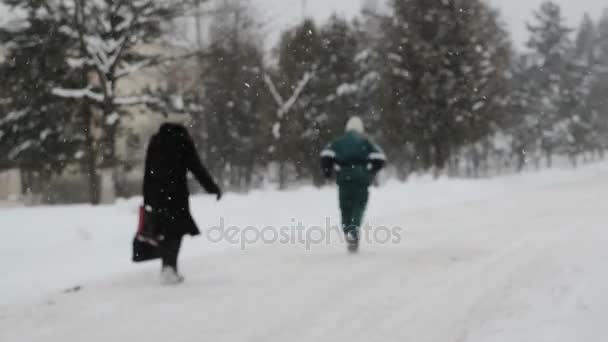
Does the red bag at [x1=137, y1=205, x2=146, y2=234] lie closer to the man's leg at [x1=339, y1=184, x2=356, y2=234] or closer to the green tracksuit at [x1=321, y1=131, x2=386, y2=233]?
the green tracksuit at [x1=321, y1=131, x2=386, y2=233]

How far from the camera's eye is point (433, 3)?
1369 inches

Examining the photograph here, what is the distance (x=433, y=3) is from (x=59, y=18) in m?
20.5

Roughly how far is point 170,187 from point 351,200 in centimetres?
330

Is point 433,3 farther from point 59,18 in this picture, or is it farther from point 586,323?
point 586,323

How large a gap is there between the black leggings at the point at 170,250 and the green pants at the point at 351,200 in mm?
3158

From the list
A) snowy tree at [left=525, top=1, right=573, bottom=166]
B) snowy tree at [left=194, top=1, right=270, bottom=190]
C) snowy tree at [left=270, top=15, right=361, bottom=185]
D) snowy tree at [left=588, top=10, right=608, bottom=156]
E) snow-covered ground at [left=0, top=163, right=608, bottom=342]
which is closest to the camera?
snow-covered ground at [left=0, top=163, right=608, bottom=342]

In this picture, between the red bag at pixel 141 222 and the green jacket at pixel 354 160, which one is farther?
the green jacket at pixel 354 160

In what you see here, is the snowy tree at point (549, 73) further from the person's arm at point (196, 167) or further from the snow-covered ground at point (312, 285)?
the person's arm at point (196, 167)

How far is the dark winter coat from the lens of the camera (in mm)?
7691

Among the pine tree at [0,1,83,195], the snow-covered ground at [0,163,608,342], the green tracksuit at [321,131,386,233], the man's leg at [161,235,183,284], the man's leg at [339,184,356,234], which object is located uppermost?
the pine tree at [0,1,83,195]

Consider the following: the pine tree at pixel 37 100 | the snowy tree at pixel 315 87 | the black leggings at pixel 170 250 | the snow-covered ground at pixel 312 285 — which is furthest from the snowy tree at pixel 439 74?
the black leggings at pixel 170 250

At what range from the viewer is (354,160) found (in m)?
10.3

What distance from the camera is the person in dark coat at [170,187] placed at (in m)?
7.66

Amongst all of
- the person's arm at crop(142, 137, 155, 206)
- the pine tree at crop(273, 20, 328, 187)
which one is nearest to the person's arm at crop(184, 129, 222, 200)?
the person's arm at crop(142, 137, 155, 206)
